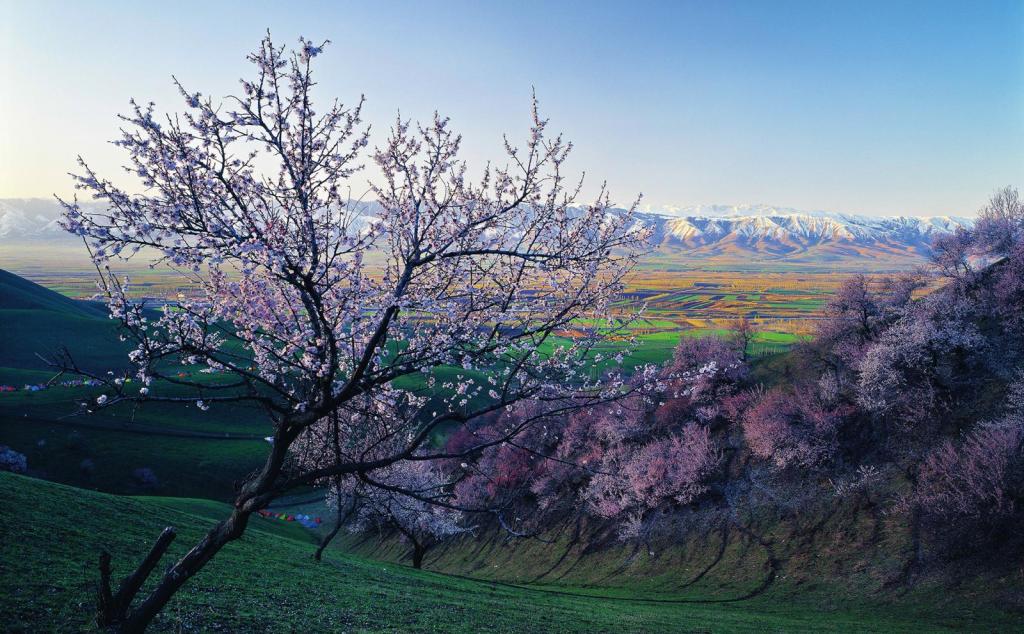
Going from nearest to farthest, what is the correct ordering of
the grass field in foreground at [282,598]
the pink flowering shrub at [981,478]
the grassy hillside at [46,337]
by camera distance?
the grass field in foreground at [282,598] < the pink flowering shrub at [981,478] < the grassy hillside at [46,337]

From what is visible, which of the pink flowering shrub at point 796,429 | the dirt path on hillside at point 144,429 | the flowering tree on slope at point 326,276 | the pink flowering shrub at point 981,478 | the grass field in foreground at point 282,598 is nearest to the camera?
the flowering tree on slope at point 326,276

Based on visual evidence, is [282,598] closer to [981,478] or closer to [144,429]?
[981,478]

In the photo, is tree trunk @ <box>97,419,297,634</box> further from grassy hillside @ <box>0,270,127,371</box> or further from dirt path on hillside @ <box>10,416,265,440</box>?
grassy hillside @ <box>0,270,127,371</box>

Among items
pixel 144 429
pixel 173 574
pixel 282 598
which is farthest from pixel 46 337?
pixel 173 574

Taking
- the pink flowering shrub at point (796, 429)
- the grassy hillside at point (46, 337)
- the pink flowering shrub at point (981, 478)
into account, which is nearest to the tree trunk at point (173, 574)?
the pink flowering shrub at point (981, 478)

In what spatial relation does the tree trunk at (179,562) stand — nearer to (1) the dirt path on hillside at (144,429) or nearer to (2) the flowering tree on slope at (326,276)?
(2) the flowering tree on slope at (326,276)

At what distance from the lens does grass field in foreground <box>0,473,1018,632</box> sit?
15666 millimetres

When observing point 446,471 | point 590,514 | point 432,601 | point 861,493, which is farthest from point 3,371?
point 861,493

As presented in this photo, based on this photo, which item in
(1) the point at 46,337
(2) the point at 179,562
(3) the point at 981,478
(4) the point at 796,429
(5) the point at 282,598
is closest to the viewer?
(2) the point at 179,562

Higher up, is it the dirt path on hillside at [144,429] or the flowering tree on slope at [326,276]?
the flowering tree on slope at [326,276]

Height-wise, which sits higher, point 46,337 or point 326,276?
point 326,276

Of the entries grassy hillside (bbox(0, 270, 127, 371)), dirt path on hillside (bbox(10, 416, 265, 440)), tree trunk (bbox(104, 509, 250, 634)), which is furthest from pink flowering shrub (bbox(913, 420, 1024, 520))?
grassy hillside (bbox(0, 270, 127, 371))

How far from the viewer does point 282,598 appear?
822 inches

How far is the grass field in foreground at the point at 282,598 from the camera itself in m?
15.7
